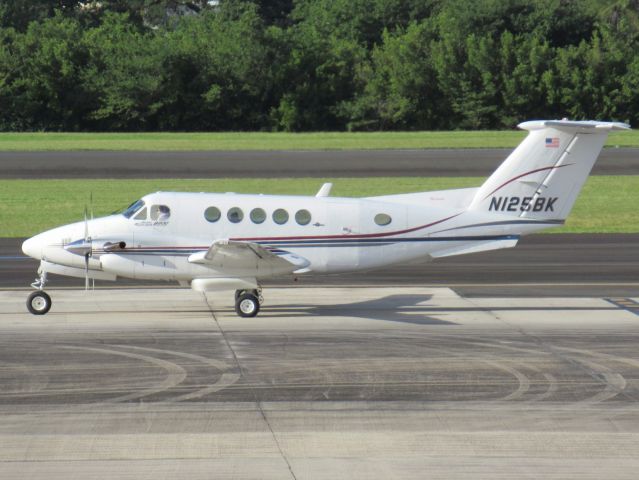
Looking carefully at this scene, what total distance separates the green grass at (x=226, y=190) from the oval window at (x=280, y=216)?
44.0 feet

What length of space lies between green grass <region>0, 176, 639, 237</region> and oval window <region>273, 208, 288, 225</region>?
13.4m

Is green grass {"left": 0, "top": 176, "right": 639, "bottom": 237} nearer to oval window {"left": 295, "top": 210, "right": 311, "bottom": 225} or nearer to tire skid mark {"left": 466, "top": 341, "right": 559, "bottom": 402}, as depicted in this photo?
oval window {"left": 295, "top": 210, "right": 311, "bottom": 225}

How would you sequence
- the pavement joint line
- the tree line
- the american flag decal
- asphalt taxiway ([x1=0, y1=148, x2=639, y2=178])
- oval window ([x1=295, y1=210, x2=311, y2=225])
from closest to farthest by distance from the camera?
1. oval window ([x1=295, y1=210, x2=311, y2=225])
2. the american flag decal
3. the pavement joint line
4. asphalt taxiway ([x1=0, y1=148, x2=639, y2=178])
5. the tree line

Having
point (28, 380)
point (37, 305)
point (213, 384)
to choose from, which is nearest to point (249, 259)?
point (37, 305)

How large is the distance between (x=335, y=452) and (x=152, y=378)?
3989 millimetres

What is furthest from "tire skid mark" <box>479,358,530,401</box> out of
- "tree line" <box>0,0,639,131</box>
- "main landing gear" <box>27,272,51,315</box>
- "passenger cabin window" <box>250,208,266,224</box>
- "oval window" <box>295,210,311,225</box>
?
"tree line" <box>0,0,639,131</box>

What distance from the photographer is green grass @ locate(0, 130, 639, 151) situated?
189 feet

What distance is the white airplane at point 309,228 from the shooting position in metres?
19.0

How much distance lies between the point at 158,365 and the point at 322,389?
2.68m

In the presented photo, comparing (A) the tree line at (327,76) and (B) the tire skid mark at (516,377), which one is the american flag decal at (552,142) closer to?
(B) the tire skid mark at (516,377)

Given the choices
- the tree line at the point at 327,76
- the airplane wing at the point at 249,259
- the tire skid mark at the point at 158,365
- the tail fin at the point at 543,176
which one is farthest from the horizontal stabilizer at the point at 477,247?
the tree line at the point at 327,76

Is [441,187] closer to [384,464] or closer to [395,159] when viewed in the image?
[395,159]

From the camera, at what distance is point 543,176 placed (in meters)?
19.5

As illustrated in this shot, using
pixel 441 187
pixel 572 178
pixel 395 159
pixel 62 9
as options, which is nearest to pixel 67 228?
pixel 572 178
